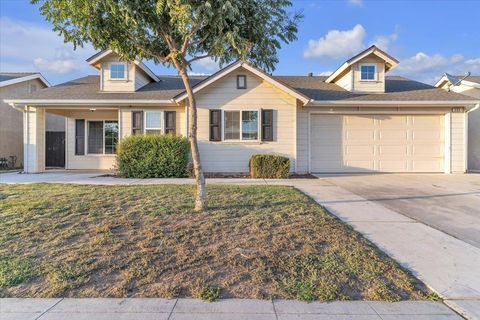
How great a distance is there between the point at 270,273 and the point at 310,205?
329cm

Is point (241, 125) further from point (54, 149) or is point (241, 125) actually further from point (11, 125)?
point (11, 125)

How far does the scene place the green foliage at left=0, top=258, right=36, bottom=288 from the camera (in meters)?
3.34

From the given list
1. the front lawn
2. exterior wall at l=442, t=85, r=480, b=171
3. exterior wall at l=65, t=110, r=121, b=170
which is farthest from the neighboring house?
exterior wall at l=65, t=110, r=121, b=170

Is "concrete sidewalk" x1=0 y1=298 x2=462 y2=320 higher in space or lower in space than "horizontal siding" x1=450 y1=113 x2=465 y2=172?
lower

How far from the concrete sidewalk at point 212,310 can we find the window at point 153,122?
34.3 feet

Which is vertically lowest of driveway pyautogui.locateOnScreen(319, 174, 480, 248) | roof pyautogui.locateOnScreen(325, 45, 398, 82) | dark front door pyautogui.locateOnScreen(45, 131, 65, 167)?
driveway pyautogui.locateOnScreen(319, 174, 480, 248)

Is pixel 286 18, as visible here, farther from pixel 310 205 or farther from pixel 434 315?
pixel 434 315

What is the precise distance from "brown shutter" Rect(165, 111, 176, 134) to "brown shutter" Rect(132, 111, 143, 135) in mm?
1066

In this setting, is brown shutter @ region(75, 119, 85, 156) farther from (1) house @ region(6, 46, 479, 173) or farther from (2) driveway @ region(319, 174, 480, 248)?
(2) driveway @ region(319, 174, 480, 248)

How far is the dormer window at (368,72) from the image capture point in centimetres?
1373

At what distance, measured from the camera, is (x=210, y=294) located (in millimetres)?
3117

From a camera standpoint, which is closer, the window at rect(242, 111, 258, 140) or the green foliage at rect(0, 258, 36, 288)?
the green foliage at rect(0, 258, 36, 288)

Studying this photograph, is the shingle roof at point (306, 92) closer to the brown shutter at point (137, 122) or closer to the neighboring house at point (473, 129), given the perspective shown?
the brown shutter at point (137, 122)

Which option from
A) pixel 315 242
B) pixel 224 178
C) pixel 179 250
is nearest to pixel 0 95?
pixel 224 178
